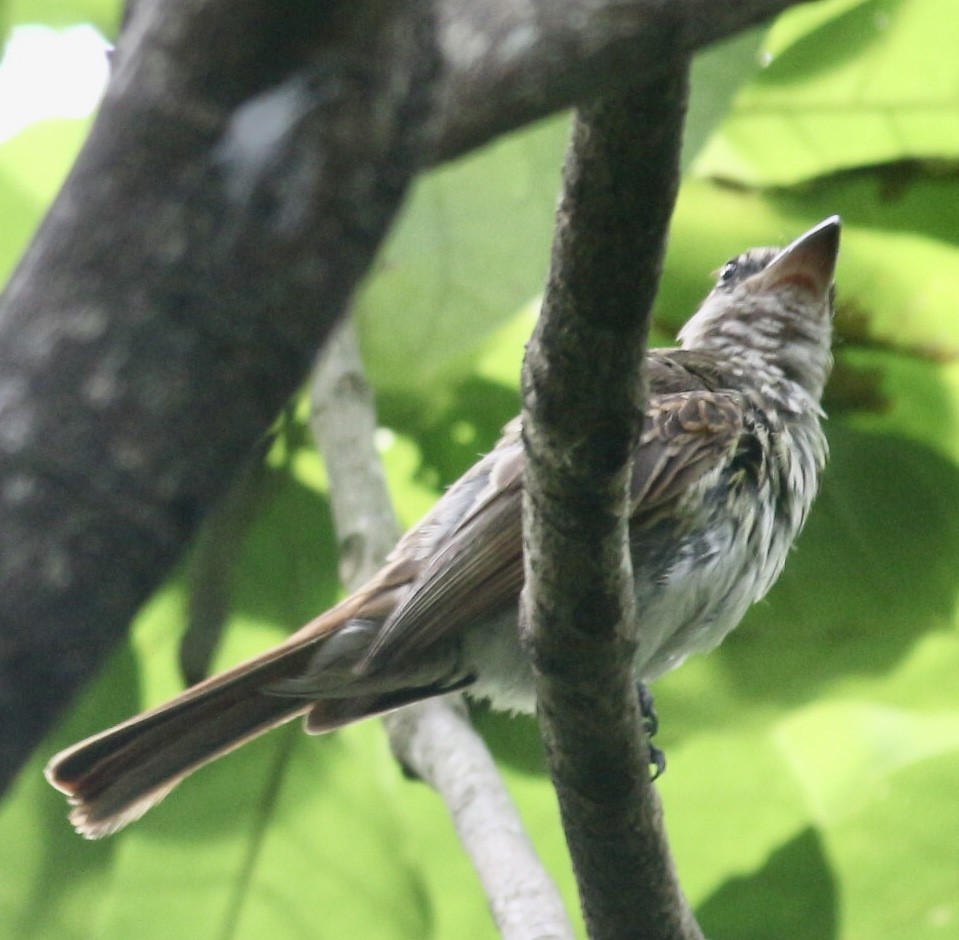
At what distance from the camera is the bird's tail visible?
2.78m

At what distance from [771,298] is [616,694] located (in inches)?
61.1

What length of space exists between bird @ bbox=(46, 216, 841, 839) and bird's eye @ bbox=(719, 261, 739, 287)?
44 centimetres

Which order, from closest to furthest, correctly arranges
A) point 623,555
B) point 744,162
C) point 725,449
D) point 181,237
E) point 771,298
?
1. point 181,237
2. point 623,555
3. point 725,449
4. point 771,298
5. point 744,162

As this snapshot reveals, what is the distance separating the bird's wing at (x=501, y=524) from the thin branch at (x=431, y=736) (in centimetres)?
28

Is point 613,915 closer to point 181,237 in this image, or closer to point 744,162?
point 181,237

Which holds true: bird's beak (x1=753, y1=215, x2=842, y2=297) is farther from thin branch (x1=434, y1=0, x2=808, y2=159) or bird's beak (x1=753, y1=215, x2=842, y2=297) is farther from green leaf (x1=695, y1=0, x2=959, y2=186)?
thin branch (x1=434, y1=0, x2=808, y2=159)

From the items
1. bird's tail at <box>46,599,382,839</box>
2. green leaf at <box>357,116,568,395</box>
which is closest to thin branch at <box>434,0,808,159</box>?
bird's tail at <box>46,599,382,839</box>

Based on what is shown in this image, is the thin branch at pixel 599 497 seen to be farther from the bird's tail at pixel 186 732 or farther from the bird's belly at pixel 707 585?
the bird's tail at pixel 186 732

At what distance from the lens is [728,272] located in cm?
343

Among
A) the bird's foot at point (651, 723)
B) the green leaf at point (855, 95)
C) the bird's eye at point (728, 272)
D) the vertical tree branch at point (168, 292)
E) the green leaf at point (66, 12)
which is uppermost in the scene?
the green leaf at point (66, 12)

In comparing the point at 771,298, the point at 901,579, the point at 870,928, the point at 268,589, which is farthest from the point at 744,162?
the point at 870,928

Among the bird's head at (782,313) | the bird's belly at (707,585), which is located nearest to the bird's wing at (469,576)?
the bird's belly at (707,585)

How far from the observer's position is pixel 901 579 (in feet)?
12.2

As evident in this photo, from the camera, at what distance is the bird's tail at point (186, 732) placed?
9.12 feet
